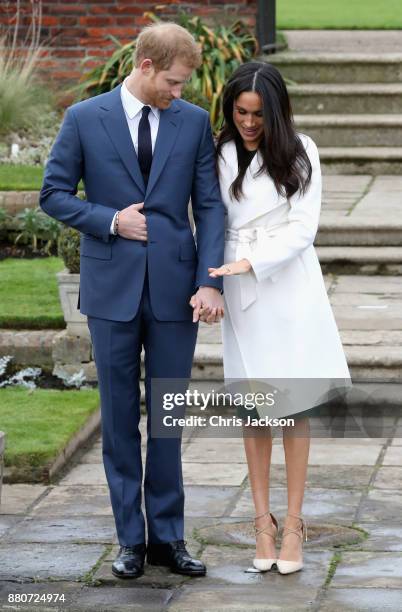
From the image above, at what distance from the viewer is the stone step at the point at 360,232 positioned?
9.09m

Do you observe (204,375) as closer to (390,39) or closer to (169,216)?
(169,216)

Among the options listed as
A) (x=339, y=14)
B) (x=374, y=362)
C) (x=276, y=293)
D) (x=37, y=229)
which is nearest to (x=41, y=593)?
(x=276, y=293)

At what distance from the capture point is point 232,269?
15.6 feet

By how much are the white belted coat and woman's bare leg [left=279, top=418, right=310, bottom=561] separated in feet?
0.31

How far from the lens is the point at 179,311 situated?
4852 mm

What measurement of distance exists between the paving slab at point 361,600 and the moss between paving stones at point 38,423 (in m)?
1.92

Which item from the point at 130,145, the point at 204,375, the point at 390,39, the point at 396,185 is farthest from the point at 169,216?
the point at 390,39

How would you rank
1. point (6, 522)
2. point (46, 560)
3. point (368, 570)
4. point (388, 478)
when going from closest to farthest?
point (368, 570), point (46, 560), point (6, 522), point (388, 478)

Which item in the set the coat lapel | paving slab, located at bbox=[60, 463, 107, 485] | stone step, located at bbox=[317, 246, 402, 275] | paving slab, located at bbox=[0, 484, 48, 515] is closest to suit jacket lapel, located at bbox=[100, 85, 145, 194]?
the coat lapel

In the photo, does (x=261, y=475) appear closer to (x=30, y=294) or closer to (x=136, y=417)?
(x=136, y=417)

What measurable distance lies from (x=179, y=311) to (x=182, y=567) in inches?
36.7

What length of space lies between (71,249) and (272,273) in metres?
3.03

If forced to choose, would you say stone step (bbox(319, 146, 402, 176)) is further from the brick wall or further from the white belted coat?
the white belted coat

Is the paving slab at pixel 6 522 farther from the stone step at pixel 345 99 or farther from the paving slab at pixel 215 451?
the stone step at pixel 345 99
